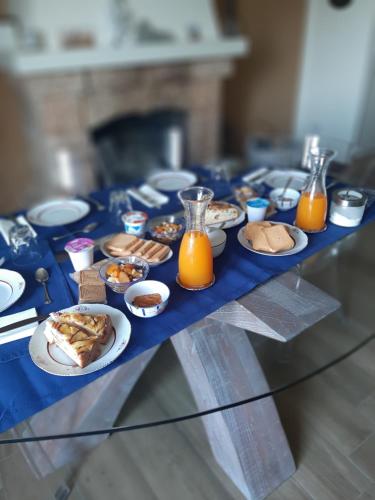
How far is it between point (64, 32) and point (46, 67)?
231mm

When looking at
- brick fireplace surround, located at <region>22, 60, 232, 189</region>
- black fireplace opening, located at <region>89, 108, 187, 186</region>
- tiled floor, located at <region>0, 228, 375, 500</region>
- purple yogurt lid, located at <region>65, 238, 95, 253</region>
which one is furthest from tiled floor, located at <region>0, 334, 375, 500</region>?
black fireplace opening, located at <region>89, 108, 187, 186</region>

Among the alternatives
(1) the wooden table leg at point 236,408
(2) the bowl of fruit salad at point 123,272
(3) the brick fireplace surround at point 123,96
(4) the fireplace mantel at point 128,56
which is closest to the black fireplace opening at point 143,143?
(3) the brick fireplace surround at point 123,96

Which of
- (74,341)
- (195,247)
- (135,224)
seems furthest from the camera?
(135,224)

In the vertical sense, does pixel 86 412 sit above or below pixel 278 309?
below

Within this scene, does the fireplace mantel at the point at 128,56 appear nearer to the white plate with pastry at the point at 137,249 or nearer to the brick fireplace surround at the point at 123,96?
the brick fireplace surround at the point at 123,96

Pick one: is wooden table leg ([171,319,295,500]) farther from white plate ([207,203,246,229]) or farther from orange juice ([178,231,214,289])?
white plate ([207,203,246,229])

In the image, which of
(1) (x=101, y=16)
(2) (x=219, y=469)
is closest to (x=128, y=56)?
(1) (x=101, y=16)

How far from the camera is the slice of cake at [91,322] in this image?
0.75 metres

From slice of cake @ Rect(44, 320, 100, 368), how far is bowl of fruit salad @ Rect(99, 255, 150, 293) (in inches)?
6.2

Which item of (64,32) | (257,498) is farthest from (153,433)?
(64,32)

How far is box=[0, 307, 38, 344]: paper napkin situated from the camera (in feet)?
2.56

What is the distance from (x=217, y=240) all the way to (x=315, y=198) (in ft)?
0.97

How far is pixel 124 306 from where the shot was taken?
2.82ft

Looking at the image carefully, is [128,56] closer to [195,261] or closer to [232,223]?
[232,223]
